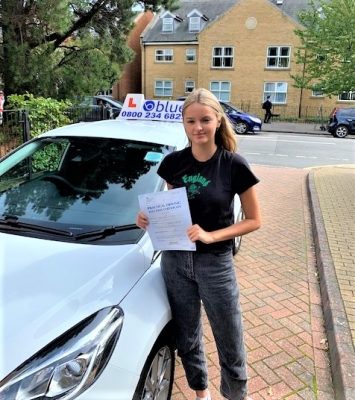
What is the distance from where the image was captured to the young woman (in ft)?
6.75

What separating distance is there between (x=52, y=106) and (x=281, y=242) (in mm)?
5030

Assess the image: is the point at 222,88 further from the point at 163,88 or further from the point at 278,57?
the point at 163,88

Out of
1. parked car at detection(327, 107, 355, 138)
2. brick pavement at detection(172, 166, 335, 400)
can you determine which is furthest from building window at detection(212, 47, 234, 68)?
brick pavement at detection(172, 166, 335, 400)

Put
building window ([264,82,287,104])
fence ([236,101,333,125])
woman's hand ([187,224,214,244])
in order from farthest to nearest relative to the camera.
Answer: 1. building window ([264,82,287,104])
2. fence ([236,101,333,125])
3. woman's hand ([187,224,214,244])

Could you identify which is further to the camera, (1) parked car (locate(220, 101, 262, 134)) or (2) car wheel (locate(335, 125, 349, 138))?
(2) car wheel (locate(335, 125, 349, 138))

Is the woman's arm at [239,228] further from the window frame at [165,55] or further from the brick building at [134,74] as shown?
the brick building at [134,74]

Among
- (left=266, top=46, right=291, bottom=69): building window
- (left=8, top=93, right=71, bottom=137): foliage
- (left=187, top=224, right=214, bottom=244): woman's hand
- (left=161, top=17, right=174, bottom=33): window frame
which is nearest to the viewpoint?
(left=187, top=224, right=214, bottom=244): woman's hand

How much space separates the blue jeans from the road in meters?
10.9

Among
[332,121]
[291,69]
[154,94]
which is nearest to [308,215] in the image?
[332,121]

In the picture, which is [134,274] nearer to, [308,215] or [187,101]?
[187,101]

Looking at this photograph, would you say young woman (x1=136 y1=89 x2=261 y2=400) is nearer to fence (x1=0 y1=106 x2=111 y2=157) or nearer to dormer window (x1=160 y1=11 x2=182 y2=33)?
fence (x1=0 y1=106 x2=111 y2=157)

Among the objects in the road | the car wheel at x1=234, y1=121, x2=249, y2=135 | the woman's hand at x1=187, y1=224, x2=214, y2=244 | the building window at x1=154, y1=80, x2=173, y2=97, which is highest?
the building window at x1=154, y1=80, x2=173, y2=97

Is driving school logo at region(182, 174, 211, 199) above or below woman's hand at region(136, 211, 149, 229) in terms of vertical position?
above

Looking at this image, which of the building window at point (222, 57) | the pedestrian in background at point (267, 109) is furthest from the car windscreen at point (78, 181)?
the building window at point (222, 57)
